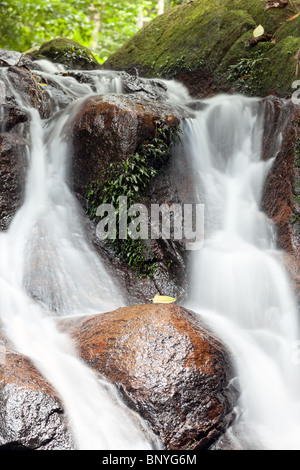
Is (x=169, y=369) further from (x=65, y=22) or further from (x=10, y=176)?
(x=65, y=22)

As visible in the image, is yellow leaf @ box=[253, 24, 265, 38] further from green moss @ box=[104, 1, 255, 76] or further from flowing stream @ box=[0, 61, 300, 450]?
flowing stream @ box=[0, 61, 300, 450]

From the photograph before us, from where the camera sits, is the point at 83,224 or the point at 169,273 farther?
the point at 83,224

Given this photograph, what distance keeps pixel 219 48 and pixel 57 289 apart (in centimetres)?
751

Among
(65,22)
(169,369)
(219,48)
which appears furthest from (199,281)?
(65,22)

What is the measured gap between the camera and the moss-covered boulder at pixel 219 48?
8000 millimetres

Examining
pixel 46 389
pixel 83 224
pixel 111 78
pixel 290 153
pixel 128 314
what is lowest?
pixel 46 389

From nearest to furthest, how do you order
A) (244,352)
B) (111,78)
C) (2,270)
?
(244,352) → (2,270) → (111,78)

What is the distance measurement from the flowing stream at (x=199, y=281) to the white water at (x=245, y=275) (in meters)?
0.01

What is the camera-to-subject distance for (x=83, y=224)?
19.2 ft

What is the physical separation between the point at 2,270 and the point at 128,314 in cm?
203

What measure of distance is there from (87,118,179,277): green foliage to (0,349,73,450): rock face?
9.23ft

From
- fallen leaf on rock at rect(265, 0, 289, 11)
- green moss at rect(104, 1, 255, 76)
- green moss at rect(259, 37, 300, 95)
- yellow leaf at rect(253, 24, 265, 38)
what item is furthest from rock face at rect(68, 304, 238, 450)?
fallen leaf on rock at rect(265, 0, 289, 11)
